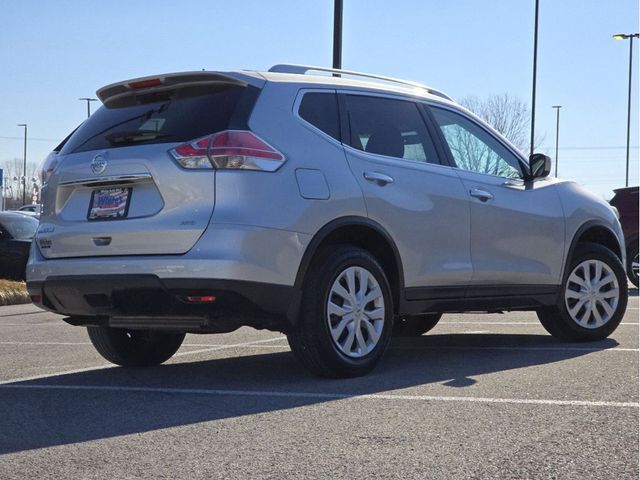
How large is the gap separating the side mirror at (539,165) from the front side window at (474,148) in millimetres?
102

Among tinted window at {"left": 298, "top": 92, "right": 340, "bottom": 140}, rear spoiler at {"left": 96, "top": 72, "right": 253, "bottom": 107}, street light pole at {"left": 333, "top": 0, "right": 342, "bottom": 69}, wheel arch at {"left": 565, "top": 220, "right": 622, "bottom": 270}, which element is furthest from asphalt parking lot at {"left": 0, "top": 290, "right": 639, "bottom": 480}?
street light pole at {"left": 333, "top": 0, "right": 342, "bottom": 69}

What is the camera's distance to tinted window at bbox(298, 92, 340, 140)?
6.56 metres

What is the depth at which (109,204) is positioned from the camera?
6242mm

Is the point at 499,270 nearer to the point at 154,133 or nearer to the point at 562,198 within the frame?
the point at 562,198

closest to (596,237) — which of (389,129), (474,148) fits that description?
(474,148)

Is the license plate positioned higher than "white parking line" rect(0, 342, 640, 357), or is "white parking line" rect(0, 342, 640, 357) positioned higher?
the license plate

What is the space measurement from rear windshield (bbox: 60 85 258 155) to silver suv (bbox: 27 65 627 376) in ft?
0.03

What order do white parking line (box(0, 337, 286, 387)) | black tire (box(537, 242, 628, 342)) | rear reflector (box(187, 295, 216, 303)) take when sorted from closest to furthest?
rear reflector (box(187, 295, 216, 303)), white parking line (box(0, 337, 286, 387)), black tire (box(537, 242, 628, 342))

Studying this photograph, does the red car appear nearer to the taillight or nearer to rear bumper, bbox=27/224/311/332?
rear bumper, bbox=27/224/311/332

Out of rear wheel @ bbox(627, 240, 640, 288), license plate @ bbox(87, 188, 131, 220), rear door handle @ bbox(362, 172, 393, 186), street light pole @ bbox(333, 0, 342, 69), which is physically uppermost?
street light pole @ bbox(333, 0, 342, 69)

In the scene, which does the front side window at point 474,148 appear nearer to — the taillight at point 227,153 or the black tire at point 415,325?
the black tire at point 415,325

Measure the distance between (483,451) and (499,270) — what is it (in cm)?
341

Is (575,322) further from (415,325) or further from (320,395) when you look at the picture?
(320,395)

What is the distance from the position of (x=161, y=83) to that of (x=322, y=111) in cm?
101
